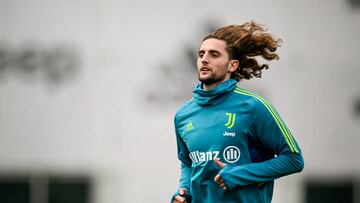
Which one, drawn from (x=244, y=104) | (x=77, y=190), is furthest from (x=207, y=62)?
(x=77, y=190)

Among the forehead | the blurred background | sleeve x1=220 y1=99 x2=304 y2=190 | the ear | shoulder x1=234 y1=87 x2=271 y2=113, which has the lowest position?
sleeve x1=220 y1=99 x2=304 y2=190

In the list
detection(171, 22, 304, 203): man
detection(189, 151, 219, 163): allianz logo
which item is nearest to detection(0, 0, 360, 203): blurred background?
detection(171, 22, 304, 203): man

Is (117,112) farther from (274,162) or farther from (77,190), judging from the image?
(274,162)

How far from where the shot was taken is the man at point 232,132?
19.9 ft

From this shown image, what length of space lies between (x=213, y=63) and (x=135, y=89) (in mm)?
9613

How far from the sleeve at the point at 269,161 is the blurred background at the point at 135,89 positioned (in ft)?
31.3

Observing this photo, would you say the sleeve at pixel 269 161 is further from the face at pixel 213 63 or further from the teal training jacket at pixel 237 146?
the face at pixel 213 63

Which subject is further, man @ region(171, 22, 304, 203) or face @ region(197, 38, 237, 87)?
face @ region(197, 38, 237, 87)

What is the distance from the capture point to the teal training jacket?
6.06 metres

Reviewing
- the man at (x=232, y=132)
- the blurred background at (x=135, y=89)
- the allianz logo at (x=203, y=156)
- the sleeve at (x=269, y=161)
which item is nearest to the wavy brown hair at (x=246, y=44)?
the man at (x=232, y=132)

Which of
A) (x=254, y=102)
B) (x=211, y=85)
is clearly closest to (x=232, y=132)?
(x=254, y=102)

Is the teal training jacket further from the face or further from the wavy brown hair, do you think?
the wavy brown hair

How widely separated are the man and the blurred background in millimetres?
9240

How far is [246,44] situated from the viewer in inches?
250
